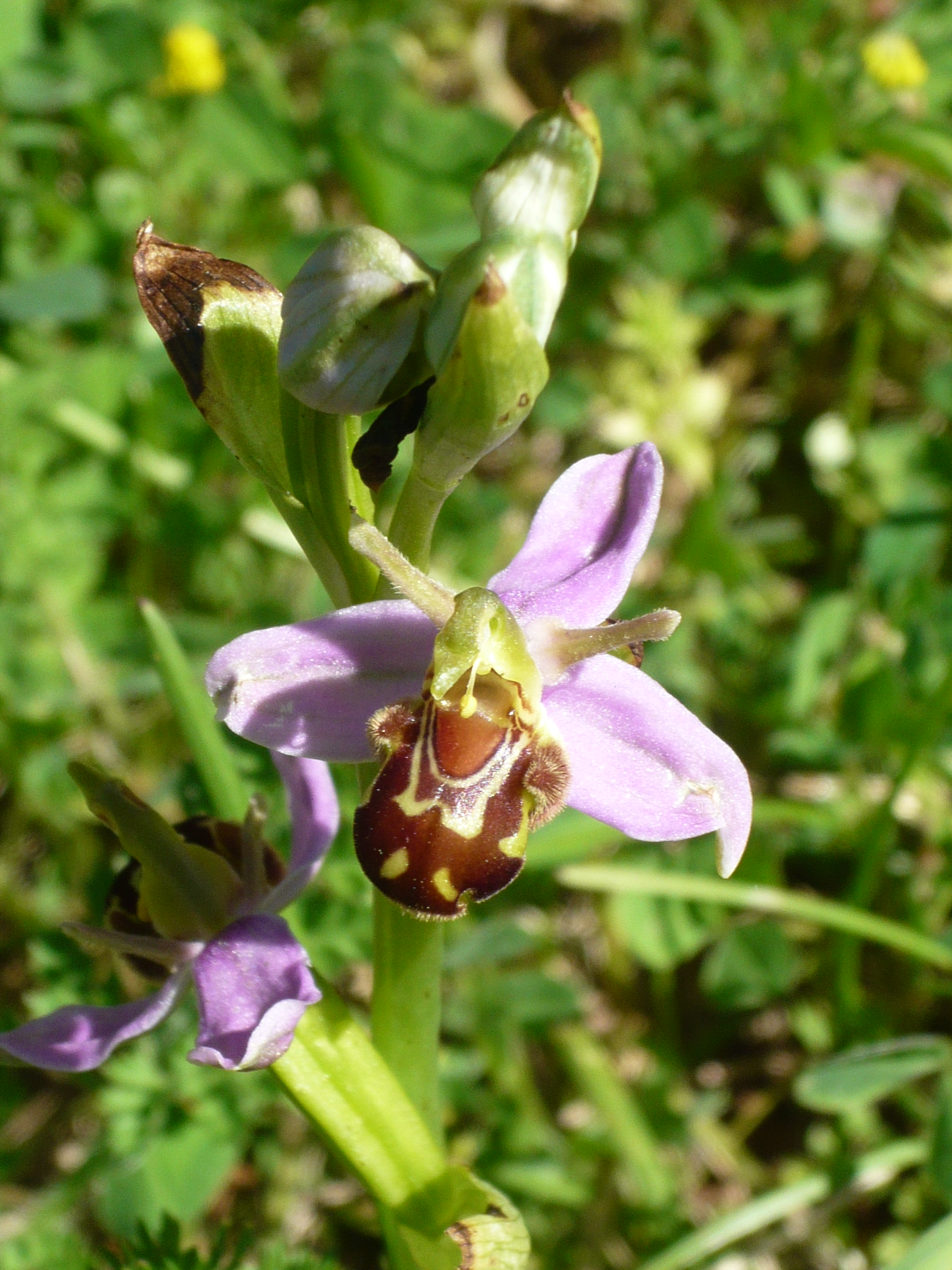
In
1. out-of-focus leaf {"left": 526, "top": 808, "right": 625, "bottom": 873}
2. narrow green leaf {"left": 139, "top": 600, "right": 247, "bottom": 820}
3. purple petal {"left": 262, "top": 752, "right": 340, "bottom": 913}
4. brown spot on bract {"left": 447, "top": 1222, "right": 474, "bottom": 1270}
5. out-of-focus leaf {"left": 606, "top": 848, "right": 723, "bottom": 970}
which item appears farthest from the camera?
out-of-focus leaf {"left": 606, "top": 848, "right": 723, "bottom": 970}

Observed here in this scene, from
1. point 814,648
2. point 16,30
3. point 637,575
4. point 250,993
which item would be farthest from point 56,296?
point 250,993

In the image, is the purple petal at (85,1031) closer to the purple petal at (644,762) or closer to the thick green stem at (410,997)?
the thick green stem at (410,997)

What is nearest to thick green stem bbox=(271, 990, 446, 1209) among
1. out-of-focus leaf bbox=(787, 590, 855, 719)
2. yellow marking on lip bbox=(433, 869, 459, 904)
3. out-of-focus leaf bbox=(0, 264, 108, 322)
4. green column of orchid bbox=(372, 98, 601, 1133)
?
yellow marking on lip bbox=(433, 869, 459, 904)

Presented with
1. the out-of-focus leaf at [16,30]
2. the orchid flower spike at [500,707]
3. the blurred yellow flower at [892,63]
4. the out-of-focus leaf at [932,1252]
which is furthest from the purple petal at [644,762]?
the out-of-focus leaf at [16,30]

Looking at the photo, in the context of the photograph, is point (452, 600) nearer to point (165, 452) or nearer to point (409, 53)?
point (165, 452)

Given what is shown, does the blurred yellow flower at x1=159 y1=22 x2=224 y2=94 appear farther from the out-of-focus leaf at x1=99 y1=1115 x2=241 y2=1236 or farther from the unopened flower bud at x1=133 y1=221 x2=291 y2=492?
the out-of-focus leaf at x1=99 y1=1115 x2=241 y2=1236

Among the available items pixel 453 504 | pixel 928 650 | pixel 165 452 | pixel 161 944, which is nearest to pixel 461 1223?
pixel 161 944

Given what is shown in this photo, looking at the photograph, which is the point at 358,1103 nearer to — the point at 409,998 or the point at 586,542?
the point at 409,998
